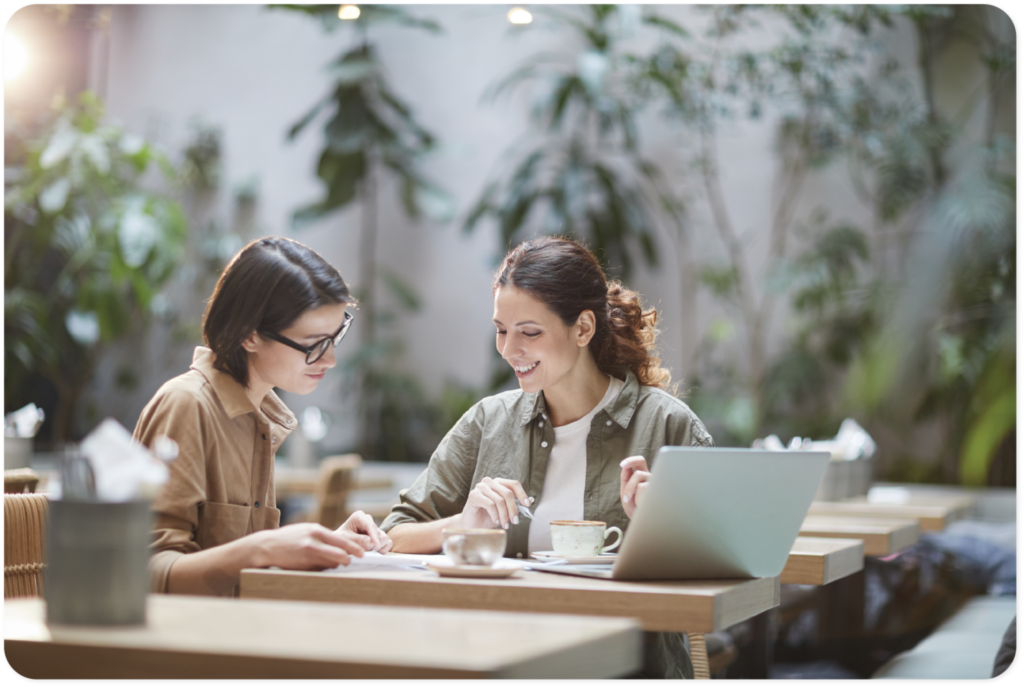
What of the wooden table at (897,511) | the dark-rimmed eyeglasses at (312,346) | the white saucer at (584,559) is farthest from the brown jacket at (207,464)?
the wooden table at (897,511)

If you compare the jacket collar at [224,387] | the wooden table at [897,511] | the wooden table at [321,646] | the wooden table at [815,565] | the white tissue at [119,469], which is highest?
the jacket collar at [224,387]

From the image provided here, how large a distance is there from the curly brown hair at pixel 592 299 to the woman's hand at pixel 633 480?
512 mm

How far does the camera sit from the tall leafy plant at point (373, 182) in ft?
21.0

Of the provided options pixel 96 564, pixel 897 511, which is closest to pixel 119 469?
pixel 96 564

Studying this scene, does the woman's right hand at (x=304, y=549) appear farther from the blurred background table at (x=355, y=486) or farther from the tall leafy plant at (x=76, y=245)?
the tall leafy plant at (x=76, y=245)

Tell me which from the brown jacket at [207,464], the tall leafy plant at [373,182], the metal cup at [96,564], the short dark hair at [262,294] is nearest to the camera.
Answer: the metal cup at [96,564]

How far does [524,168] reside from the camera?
6156 millimetres

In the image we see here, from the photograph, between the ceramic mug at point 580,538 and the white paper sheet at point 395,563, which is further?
the ceramic mug at point 580,538

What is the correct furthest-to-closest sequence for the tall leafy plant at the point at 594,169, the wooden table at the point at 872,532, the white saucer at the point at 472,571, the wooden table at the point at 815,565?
the tall leafy plant at the point at 594,169 → the wooden table at the point at 872,532 → the wooden table at the point at 815,565 → the white saucer at the point at 472,571

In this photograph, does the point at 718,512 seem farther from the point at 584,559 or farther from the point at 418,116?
the point at 418,116

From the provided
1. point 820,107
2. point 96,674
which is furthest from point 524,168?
point 96,674

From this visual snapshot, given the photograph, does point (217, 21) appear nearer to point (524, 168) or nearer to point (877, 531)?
point (524, 168)

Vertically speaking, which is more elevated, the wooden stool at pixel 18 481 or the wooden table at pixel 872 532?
the wooden stool at pixel 18 481

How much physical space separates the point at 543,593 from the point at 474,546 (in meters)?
0.16
